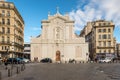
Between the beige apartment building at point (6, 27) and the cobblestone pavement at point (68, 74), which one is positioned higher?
the beige apartment building at point (6, 27)

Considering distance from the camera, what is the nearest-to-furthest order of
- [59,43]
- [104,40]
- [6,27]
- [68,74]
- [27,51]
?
1. [68,74]
2. [6,27]
3. [59,43]
4. [104,40]
5. [27,51]

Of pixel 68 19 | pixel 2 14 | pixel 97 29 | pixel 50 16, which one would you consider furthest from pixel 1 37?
pixel 97 29

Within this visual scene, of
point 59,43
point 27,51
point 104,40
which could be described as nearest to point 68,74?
point 59,43

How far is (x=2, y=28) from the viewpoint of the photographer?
71688 mm

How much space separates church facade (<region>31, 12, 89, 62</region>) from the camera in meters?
72.8

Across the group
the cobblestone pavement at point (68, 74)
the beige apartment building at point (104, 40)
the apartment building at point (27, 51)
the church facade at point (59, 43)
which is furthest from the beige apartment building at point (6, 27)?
the cobblestone pavement at point (68, 74)

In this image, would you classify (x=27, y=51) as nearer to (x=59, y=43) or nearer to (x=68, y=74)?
(x=59, y=43)

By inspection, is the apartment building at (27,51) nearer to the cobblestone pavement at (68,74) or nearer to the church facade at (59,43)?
the church facade at (59,43)

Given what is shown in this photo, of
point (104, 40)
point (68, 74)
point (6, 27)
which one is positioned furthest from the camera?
point (104, 40)

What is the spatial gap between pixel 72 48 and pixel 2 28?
24.7m

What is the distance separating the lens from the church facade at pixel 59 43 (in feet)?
239

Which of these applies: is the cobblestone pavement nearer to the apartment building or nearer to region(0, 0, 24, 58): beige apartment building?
region(0, 0, 24, 58): beige apartment building

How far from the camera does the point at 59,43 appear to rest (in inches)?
2906

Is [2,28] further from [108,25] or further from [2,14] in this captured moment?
[108,25]
